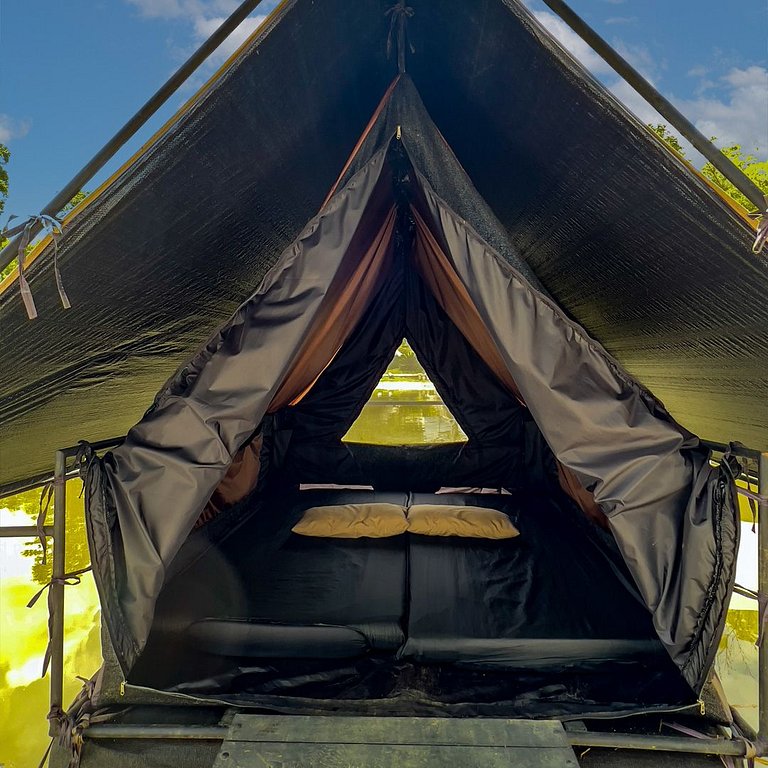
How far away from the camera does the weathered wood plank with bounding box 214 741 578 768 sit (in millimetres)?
1208

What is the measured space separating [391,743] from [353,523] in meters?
1.34

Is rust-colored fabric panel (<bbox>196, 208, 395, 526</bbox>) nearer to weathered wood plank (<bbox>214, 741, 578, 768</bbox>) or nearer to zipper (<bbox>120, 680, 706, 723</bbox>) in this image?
zipper (<bbox>120, 680, 706, 723</bbox>)

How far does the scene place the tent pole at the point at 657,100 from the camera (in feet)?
4.12

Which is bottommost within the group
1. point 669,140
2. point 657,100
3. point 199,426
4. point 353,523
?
point 353,523

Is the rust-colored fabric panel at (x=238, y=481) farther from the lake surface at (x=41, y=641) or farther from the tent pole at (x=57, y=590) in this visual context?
the tent pole at (x=57, y=590)

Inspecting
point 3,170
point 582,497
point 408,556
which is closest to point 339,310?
point 408,556

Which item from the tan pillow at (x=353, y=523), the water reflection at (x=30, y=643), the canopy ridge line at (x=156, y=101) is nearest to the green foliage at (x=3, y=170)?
the water reflection at (x=30, y=643)

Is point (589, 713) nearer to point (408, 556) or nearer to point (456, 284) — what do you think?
point (408, 556)

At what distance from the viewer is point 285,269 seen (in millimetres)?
1494

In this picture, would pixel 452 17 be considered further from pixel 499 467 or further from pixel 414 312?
pixel 499 467

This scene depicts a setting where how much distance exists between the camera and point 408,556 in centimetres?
241

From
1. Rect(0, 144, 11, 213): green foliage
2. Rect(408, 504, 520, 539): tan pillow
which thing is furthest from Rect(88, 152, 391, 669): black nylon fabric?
Rect(0, 144, 11, 213): green foliage

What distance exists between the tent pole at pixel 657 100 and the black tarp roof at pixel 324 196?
0.12m

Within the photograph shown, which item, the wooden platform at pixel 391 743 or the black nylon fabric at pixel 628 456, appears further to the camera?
the black nylon fabric at pixel 628 456
